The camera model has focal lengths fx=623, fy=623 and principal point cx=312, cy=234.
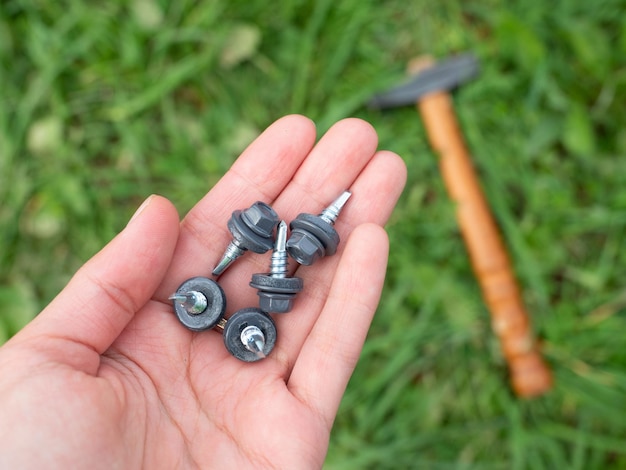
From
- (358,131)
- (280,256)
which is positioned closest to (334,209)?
(280,256)

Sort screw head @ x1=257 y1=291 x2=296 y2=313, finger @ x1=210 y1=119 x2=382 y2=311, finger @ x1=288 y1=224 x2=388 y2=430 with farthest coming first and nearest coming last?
1. finger @ x1=210 y1=119 x2=382 y2=311
2. screw head @ x1=257 y1=291 x2=296 y2=313
3. finger @ x1=288 y1=224 x2=388 y2=430

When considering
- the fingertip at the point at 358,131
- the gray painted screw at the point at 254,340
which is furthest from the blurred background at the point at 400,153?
the gray painted screw at the point at 254,340

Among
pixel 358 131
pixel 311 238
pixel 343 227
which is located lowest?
pixel 311 238

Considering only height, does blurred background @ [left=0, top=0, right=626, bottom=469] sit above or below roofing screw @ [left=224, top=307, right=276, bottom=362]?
above

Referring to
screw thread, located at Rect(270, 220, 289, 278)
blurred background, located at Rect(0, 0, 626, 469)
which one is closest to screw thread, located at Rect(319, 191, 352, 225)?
screw thread, located at Rect(270, 220, 289, 278)

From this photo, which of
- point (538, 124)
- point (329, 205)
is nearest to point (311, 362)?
point (329, 205)

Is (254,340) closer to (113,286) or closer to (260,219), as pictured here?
(260,219)

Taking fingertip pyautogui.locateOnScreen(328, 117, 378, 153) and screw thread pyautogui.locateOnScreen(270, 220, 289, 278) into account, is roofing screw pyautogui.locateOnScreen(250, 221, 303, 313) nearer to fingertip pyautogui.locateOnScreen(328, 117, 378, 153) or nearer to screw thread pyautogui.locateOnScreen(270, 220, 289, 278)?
screw thread pyautogui.locateOnScreen(270, 220, 289, 278)
